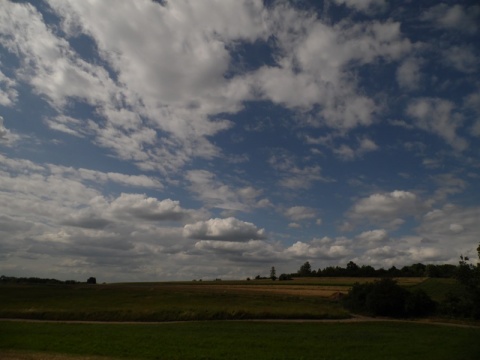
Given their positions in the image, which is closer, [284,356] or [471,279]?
[284,356]

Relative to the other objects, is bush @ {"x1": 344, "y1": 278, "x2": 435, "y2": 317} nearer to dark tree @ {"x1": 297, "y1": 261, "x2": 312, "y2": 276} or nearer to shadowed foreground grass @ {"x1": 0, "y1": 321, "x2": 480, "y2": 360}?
shadowed foreground grass @ {"x1": 0, "y1": 321, "x2": 480, "y2": 360}

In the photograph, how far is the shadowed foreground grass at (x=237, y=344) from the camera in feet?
77.7

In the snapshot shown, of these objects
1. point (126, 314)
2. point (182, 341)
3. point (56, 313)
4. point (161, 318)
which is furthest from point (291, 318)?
point (56, 313)

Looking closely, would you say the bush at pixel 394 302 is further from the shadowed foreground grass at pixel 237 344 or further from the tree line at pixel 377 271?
the tree line at pixel 377 271

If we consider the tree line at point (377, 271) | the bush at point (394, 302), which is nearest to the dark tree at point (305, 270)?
the tree line at point (377, 271)

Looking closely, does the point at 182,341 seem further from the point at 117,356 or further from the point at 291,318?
the point at 291,318

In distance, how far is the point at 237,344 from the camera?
27.0 m

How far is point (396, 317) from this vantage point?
56688 millimetres

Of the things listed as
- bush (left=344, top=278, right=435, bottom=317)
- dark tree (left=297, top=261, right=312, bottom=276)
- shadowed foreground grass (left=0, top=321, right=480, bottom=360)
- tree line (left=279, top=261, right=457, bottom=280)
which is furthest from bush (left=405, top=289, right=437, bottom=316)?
dark tree (left=297, top=261, right=312, bottom=276)

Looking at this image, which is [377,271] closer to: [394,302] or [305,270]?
[305,270]

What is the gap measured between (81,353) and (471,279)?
52550 mm

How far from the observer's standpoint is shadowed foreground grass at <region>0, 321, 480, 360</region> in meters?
23.7

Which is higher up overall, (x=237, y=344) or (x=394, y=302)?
(x=394, y=302)

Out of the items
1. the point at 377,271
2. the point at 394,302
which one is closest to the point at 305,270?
the point at 377,271
